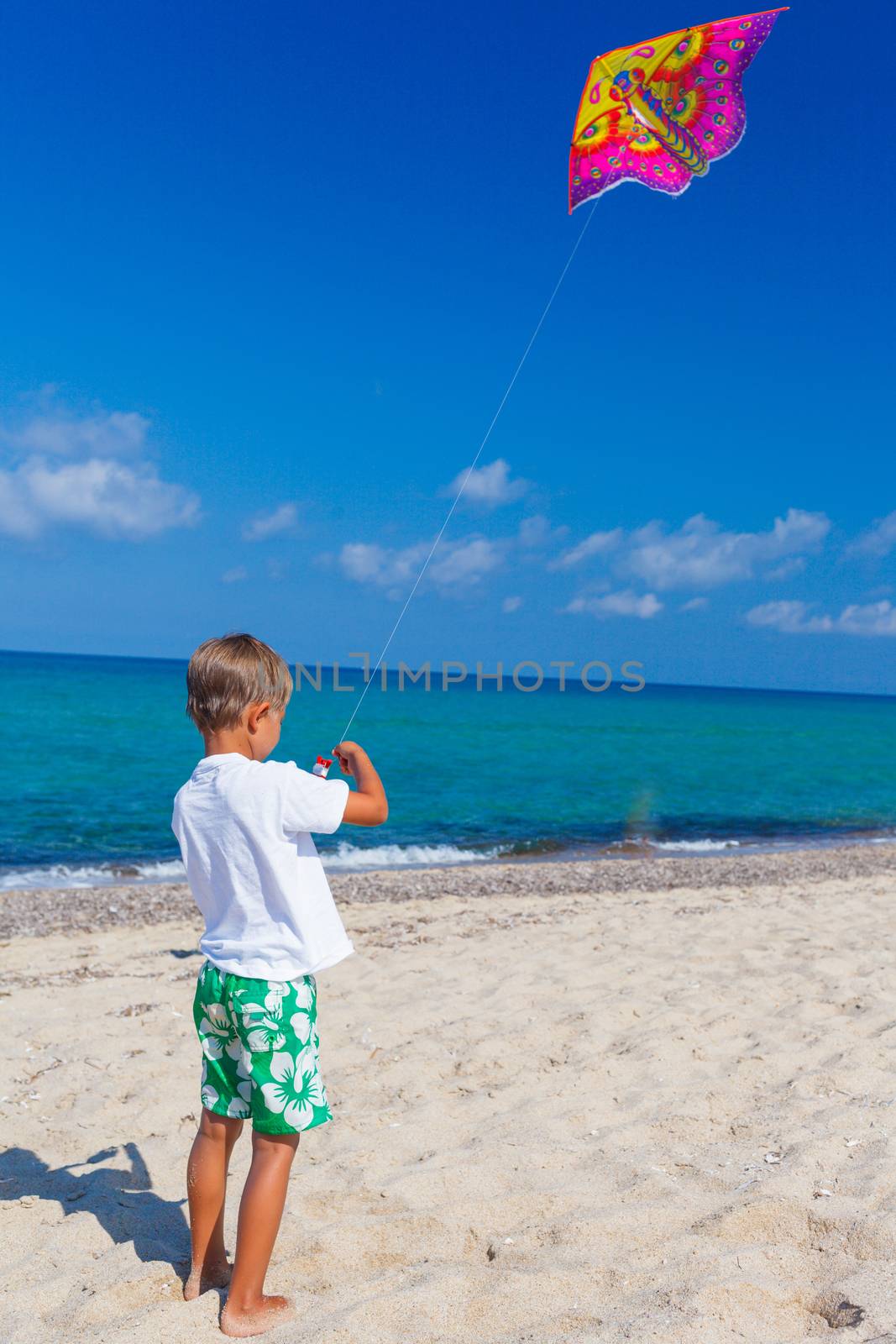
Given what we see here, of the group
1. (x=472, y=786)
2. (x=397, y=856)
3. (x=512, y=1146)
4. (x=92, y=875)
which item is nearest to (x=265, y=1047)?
(x=512, y=1146)

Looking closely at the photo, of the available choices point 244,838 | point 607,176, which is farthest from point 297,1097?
point 607,176

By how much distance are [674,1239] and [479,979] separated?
10.9ft

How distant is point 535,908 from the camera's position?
30.2ft

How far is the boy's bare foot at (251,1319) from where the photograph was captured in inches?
96.3

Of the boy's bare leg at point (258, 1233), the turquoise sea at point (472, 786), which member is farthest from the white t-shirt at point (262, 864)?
the turquoise sea at point (472, 786)

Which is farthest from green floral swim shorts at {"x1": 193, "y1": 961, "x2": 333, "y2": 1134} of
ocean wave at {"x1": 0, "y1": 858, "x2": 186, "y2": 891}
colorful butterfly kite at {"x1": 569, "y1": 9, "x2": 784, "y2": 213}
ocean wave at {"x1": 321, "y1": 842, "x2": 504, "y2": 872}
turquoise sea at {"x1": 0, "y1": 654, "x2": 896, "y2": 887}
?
ocean wave at {"x1": 321, "y1": 842, "x2": 504, "y2": 872}

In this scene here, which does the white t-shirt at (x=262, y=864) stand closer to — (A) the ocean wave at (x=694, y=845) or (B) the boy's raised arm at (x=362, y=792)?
(B) the boy's raised arm at (x=362, y=792)

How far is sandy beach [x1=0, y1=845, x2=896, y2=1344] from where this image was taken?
252 cm

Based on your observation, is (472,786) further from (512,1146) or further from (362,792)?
(362,792)

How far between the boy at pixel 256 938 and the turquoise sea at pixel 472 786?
9893 millimetres

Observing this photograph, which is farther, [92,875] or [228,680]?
[92,875]

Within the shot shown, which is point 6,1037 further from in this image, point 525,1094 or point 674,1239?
point 674,1239

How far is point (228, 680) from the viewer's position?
8.35 feet

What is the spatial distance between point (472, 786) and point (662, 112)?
17.9 metres
